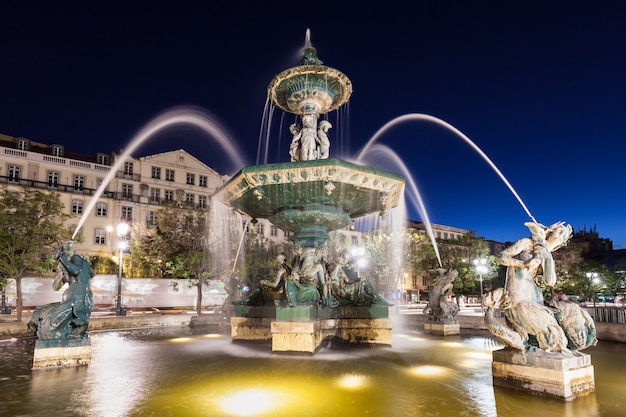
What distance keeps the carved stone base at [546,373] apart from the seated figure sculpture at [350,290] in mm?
4723

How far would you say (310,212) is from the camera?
995 centimetres

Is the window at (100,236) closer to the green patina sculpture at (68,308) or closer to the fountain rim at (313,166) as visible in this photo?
the fountain rim at (313,166)

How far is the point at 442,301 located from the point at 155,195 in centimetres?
4710

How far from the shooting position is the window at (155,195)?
52.6m

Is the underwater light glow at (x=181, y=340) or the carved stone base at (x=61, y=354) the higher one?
the carved stone base at (x=61, y=354)

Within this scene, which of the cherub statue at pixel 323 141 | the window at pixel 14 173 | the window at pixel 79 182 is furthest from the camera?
the window at pixel 79 182

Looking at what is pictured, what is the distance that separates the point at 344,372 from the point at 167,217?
1104 inches

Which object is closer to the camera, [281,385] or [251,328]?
[281,385]

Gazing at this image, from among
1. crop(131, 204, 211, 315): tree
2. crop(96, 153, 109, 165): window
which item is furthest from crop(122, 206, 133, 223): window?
crop(131, 204, 211, 315): tree

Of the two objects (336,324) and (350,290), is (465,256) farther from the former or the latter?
(336,324)

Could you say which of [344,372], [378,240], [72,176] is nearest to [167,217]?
[378,240]

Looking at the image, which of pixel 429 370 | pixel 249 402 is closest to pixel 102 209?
pixel 429 370

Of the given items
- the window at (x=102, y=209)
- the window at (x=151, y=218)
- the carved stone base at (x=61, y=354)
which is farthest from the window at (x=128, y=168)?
the carved stone base at (x=61, y=354)

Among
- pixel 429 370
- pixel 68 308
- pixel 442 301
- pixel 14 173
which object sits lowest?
pixel 429 370
